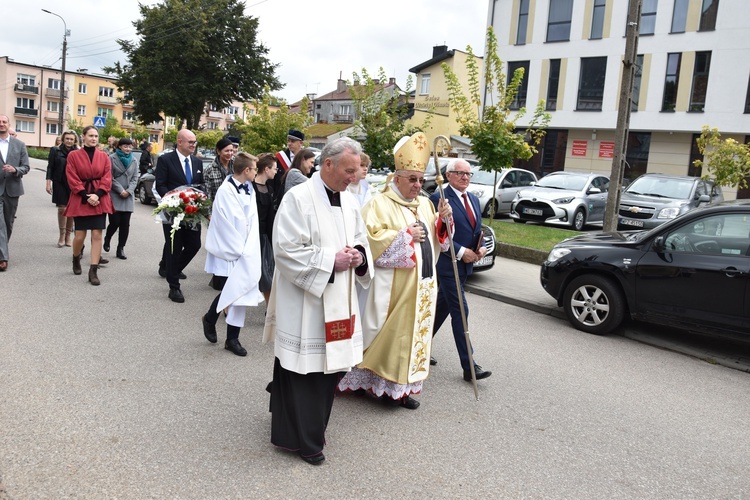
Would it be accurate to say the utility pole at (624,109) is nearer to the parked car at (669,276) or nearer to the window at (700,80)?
the parked car at (669,276)

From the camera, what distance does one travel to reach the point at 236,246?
5.86 m

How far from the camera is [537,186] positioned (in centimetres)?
1795

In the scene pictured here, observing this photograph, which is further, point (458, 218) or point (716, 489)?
point (458, 218)

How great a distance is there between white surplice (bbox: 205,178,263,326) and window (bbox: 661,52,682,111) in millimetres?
28696

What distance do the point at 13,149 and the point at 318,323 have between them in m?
7.07

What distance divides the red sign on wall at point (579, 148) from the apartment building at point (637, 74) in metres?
0.05

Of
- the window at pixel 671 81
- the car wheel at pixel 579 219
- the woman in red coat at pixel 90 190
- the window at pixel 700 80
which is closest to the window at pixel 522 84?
the window at pixel 671 81

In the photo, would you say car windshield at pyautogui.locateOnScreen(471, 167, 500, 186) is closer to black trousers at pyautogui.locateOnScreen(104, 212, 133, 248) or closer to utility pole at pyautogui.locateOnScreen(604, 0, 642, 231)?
utility pole at pyautogui.locateOnScreen(604, 0, 642, 231)

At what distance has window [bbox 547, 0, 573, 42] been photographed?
3247 cm

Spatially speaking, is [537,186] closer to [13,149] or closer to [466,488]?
[13,149]

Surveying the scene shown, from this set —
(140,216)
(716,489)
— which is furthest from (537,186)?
(716,489)

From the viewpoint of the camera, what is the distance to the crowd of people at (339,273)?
3.75m

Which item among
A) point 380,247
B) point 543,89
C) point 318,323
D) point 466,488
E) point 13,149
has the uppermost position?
point 543,89

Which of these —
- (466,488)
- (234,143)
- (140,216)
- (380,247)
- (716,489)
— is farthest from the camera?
(140,216)
